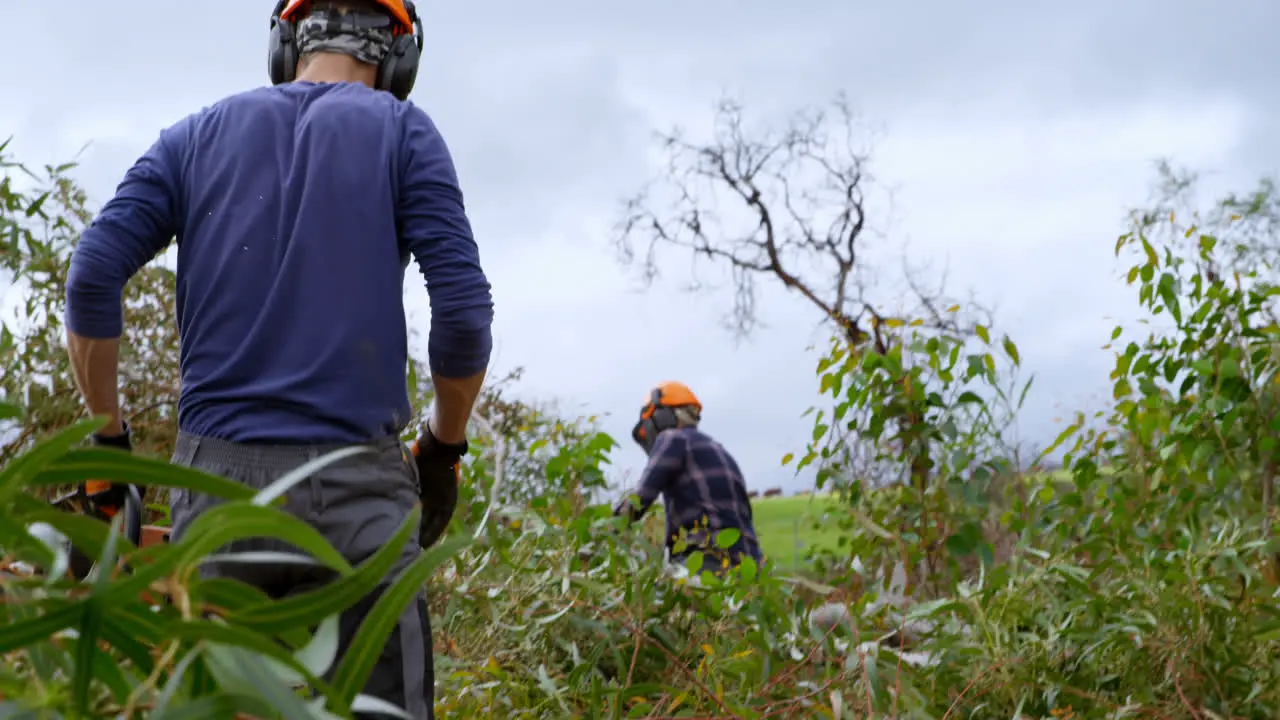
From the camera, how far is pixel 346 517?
89.0 inches

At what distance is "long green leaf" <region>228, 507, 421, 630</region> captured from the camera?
0.60m

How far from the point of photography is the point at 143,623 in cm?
59

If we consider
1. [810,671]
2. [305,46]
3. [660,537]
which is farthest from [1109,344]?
[660,537]

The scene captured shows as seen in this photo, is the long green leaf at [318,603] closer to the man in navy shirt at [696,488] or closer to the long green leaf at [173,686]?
the long green leaf at [173,686]

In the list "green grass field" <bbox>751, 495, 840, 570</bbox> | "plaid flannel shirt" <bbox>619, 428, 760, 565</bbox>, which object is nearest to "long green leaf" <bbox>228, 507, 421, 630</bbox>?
"plaid flannel shirt" <bbox>619, 428, 760, 565</bbox>

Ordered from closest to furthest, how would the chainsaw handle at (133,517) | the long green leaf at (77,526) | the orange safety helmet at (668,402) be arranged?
the long green leaf at (77,526), the chainsaw handle at (133,517), the orange safety helmet at (668,402)

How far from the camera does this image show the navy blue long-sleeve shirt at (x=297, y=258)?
2.31 metres

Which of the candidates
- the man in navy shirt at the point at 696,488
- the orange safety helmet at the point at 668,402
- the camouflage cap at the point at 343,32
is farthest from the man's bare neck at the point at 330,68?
the orange safety helmet at the point at 668,402

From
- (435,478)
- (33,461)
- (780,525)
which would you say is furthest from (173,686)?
(780,525)

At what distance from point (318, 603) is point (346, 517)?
1.69 meters

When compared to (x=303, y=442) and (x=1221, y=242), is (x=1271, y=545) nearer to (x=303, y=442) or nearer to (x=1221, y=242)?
(x=1221, y=242)

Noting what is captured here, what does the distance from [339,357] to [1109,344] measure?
2889mm

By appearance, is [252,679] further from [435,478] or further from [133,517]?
[435,478]

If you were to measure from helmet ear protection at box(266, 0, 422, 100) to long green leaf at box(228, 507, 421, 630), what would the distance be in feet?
7.16
